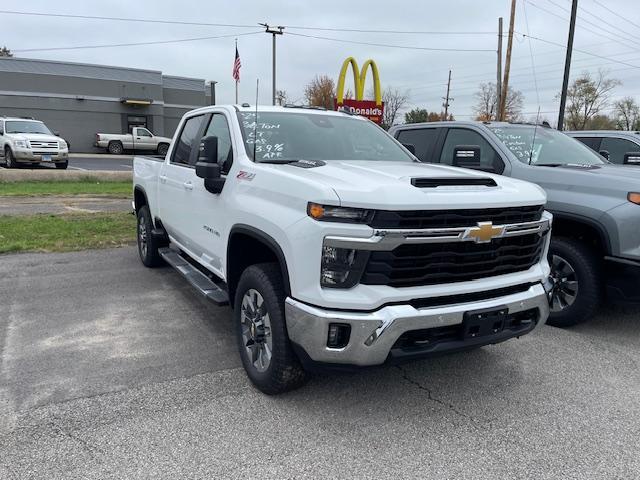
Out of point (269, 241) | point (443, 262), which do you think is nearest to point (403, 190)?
point (443, 262)

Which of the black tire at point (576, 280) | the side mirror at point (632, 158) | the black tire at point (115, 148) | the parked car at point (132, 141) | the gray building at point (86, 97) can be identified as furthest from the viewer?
the black tire at point (115, 148)

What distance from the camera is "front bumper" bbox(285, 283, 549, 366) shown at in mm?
2781

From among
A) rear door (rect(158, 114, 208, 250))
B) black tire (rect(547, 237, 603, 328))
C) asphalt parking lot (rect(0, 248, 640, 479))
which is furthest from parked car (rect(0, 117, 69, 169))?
black tire (rect(547, 237, 603, 328))

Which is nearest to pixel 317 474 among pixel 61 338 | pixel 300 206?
pixel 300 206

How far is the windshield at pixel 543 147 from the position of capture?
18.9 feet

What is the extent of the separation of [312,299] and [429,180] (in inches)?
40.0

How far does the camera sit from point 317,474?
2.66m

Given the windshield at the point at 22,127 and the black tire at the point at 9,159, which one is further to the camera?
the windshield at the point at 22,127

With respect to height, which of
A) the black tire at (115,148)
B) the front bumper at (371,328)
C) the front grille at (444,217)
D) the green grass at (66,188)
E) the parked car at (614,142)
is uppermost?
the parked car at (614,142)

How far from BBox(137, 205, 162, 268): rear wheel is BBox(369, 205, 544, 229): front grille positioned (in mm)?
4133

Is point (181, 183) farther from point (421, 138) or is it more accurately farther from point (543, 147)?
point (543, 147)

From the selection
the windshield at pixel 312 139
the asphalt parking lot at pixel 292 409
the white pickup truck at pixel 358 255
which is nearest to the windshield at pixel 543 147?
the windshield at pixel 312 139

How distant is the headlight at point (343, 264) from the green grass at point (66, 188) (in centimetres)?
1172

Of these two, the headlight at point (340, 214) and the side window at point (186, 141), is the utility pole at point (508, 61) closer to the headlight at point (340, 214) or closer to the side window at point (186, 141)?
the side window at point (186, 141)
